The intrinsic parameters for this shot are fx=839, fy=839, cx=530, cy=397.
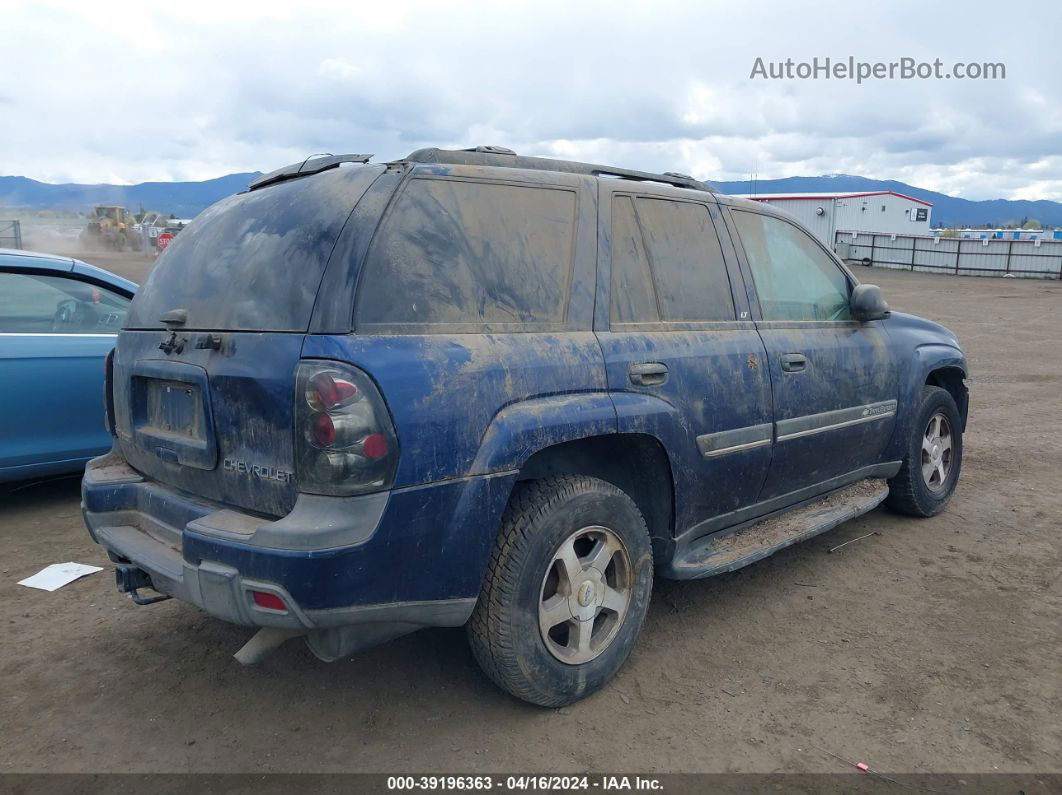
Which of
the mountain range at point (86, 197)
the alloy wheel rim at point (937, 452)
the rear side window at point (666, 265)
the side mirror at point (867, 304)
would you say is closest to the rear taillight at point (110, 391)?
the rear side window at point (666, 265)

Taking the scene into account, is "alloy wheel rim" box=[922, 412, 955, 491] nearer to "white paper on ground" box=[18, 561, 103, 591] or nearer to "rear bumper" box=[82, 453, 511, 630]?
"rear bumper" box=[82, 453, 511, 630]

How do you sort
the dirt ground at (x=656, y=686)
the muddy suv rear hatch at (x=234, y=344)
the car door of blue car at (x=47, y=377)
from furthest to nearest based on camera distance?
1. the car door of blue car at (x=47, y=377)
2. the dirt ground at (x=656, y=686)
3. the muddy suv rear hatch at (x=234, y=344)

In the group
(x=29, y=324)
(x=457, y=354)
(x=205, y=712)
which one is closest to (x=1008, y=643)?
(x=457, y=354)

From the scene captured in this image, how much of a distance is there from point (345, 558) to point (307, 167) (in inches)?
61.4

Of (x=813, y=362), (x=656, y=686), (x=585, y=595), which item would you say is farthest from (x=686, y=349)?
(x=656, y=686)

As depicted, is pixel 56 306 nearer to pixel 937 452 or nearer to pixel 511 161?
pixel 511 161

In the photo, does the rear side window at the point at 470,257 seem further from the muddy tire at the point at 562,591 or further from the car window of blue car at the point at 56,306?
the car window of blue car at the point at 56,306

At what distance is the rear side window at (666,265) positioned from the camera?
337 cm

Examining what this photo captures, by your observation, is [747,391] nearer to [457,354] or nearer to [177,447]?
[457,354]

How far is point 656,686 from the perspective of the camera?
3240 millimetres

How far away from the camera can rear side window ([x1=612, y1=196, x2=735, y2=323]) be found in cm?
337

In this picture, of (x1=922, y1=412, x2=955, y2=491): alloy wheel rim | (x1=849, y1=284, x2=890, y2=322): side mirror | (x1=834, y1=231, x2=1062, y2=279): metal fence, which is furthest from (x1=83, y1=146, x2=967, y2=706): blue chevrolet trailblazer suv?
(x1=834, y1=231, x2=1062, y2=279): metal fence

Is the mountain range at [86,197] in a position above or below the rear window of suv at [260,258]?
above

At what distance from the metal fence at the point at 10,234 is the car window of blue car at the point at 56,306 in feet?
78.1
